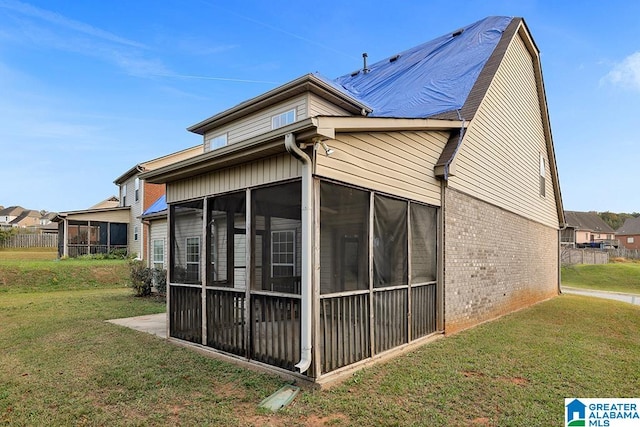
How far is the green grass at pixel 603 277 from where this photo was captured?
73.4ft

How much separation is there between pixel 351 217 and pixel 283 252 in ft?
5.44

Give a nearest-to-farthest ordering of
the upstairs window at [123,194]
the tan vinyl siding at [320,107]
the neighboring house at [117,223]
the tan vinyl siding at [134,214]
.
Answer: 1. the tan vinyl siding at [320,107]
2. the neighboring house at [117,223]
3. the tan vinyl siding at [134,214]
4. the upstairs window at [123,194]

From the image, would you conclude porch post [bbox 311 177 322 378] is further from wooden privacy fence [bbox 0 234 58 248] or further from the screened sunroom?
wooden privacy fence [bbox 0 234 58 248]

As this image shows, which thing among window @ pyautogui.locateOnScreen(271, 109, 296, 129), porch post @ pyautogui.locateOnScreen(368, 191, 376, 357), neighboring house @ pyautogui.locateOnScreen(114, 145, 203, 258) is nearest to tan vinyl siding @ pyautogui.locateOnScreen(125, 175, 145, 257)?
neighboring house @ pyautogui.locateOnScreen(114, 145, 203, 258)

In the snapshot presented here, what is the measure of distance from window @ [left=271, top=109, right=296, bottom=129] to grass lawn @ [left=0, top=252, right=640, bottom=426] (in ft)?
18.0

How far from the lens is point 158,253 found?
14.7 m

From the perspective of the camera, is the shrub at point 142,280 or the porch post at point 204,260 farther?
the shrub at point 142,280

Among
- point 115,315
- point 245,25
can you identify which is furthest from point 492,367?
point 245,25

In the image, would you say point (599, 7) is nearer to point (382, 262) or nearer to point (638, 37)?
point (638, 37)

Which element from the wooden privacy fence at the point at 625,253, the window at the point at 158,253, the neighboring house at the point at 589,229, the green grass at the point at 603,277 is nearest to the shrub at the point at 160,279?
the window at the point at 158,253

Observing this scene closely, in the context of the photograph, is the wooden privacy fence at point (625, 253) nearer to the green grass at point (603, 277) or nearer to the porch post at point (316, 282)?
the green grass at point (603, 277)

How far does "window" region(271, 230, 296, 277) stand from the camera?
6096mm

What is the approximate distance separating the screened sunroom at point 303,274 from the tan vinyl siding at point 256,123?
3.55 meters

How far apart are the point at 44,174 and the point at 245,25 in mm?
22030
